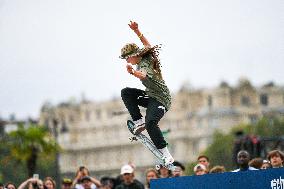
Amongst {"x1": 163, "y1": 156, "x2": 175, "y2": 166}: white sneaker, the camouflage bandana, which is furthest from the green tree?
the camouflage bandana

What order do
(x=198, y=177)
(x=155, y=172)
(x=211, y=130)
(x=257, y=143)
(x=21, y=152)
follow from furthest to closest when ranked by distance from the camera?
(x=211, y=130) < (x=21, y=152) < (x=257, y=143) < (x=155, y=172) < (x=198, y=177)

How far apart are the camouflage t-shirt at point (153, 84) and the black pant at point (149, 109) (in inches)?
3.8

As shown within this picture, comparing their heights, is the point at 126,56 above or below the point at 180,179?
above

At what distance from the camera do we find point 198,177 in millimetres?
15977

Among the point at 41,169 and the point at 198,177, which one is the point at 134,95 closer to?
the point at 198,177

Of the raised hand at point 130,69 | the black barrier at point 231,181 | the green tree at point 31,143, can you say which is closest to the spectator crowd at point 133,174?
the black barrier at point 231,181

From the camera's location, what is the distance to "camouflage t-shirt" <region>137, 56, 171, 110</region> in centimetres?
1712

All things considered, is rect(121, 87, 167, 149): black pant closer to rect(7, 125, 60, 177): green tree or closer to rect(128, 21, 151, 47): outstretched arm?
rect(128, 21, 151, 47): outstretched arm

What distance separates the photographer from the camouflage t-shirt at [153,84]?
1712 cm

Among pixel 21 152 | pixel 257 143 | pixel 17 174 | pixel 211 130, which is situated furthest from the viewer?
pixel 211 130

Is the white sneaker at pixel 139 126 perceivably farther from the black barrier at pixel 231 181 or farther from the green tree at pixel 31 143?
the green tree at pixel 31 143

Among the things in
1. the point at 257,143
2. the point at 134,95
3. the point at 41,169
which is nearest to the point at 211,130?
the point at 41,169

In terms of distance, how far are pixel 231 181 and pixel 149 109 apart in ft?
7.50

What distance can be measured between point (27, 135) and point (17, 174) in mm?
58462
